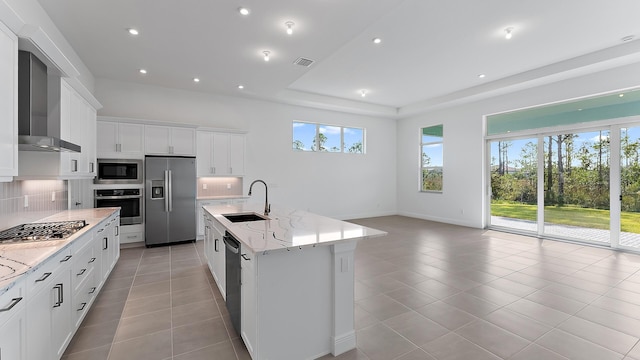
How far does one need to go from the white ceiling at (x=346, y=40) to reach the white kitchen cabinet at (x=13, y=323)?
2.96 m

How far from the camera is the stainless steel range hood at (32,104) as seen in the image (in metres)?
Answer: 2.33

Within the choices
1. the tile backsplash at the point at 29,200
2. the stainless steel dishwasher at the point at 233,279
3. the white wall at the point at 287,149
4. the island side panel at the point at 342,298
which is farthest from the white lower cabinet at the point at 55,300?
the white wall at the point at 287,149

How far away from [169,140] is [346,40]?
3.86 meters

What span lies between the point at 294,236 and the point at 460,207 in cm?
658

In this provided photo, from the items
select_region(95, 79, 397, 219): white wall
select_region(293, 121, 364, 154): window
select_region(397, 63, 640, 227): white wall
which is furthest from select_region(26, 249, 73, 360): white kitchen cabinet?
select_region(397, 63, 640, 227): white wall

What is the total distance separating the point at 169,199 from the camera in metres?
5.30

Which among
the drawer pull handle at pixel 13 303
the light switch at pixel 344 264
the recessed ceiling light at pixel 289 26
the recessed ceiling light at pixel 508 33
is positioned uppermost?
the recessed ceiling light at pixel 508 33

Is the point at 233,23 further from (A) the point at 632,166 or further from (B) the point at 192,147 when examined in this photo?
(A) the point at 632,166

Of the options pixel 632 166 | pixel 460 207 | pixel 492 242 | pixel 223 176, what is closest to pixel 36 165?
pixel 223 176

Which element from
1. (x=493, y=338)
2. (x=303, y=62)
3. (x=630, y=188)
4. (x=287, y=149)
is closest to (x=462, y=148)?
(x=630, y=188)

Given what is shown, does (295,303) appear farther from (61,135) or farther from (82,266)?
(61,135)

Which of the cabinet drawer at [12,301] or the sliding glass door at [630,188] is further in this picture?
the sliding glass door at [630,188]

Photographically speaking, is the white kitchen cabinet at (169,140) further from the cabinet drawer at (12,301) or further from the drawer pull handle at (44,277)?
the cabinet drawer at (12,301)

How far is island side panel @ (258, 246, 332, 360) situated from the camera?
75.3 inches
